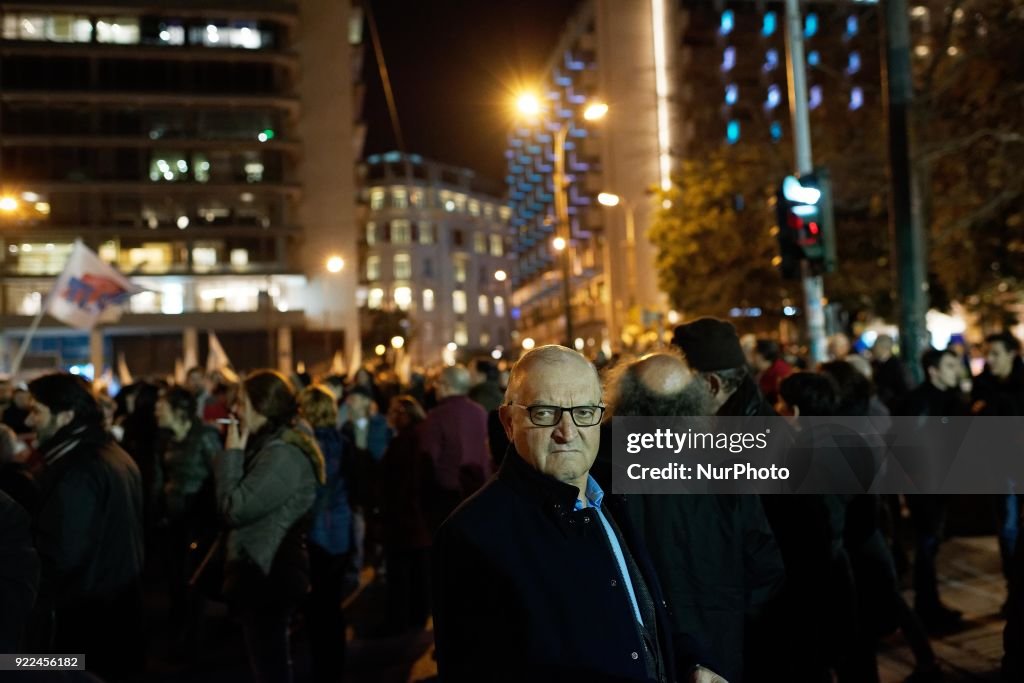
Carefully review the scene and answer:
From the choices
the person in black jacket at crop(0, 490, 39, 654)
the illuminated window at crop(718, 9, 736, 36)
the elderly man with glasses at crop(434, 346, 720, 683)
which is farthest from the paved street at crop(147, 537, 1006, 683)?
the illuminated window at crop(718, 9, 736, 36)

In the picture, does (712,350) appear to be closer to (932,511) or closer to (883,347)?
(932,511)

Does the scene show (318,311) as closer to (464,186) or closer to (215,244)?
(215,244)

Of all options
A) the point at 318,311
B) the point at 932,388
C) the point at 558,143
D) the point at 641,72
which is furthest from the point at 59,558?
the point at 641,72

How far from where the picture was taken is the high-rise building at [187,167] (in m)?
55.5

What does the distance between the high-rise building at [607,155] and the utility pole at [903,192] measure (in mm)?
34203

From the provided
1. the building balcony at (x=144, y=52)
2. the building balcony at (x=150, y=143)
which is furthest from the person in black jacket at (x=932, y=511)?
the building balcony at (x=144, y=52)

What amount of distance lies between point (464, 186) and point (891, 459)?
11213 centimetres

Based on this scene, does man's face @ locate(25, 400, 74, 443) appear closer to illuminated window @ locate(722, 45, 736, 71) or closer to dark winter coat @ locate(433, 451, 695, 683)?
dark winter coat @ locate(433, 451, 695, 683)

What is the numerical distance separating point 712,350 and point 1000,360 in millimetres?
3289

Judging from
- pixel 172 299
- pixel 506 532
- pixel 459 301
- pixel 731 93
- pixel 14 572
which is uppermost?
pixel 731 93

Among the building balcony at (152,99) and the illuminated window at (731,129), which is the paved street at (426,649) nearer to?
the building balcony at (152,99)

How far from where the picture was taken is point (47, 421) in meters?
4.64

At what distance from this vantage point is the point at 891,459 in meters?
5.00

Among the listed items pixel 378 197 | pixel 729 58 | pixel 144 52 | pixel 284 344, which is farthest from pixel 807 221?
pixel 378 197
